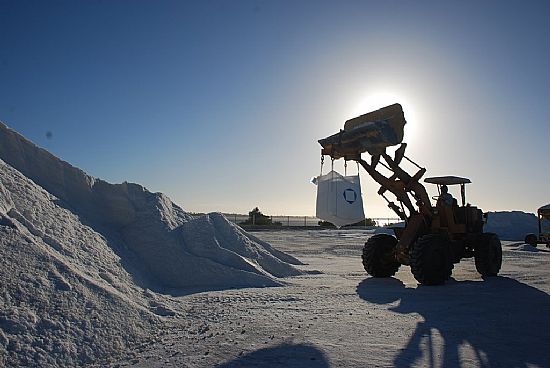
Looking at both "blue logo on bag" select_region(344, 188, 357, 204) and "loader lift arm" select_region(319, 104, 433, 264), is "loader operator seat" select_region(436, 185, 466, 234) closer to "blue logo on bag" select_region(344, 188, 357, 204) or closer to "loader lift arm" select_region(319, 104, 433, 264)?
"loader lift arm" select_region(319, 104, 433, 264)

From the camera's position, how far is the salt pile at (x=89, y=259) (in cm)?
402

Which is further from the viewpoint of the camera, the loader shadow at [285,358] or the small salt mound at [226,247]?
the small salt mound at [226,247]

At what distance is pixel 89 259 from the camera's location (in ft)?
19.1

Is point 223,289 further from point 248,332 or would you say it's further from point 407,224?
point 407,224

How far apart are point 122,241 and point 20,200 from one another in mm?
2106

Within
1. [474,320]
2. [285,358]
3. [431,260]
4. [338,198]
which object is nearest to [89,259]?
[285,358]

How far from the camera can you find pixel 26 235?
498cm

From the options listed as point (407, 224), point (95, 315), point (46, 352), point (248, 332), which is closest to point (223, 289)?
point (248, 332)

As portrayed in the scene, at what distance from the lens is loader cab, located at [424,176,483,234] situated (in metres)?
9.92

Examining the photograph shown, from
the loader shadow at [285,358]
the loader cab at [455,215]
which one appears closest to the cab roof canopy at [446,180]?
the loader cab at [455,215]

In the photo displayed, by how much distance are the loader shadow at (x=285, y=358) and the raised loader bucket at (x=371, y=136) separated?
214 inches

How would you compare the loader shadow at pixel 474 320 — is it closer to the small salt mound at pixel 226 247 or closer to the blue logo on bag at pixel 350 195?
the small salt mound at pixel 226 247

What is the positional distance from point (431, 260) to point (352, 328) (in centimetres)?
409

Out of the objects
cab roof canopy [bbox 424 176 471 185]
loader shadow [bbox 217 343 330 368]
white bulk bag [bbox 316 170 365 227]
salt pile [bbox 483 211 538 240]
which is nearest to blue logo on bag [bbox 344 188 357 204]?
white bulk bag [bbox 316 170 365 227]
